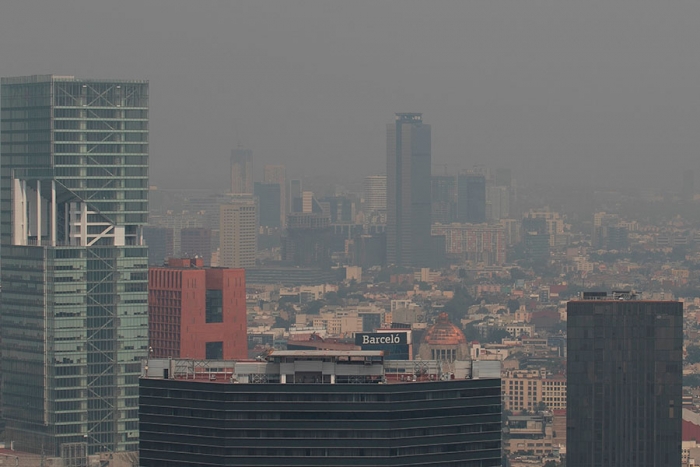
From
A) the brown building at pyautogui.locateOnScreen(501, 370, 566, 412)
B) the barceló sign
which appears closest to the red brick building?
the barceló sign

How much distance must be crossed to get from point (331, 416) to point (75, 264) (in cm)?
4143

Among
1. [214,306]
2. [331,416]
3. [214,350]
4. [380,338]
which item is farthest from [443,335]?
[331,416]

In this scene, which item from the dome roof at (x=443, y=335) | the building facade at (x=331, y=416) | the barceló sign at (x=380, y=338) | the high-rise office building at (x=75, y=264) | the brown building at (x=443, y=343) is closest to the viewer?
the building facade at (x=331, y=416)

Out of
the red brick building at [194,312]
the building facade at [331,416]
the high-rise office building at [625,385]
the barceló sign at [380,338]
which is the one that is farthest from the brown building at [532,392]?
the building facade at [331,416]

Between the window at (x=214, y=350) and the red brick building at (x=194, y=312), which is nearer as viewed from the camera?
the red brick building at (x=194, y=312)

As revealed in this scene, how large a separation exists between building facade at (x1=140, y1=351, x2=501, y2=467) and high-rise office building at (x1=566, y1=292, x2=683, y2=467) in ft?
86.4

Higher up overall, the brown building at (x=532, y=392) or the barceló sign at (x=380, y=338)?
the barceló sign at (x=380, y=338)

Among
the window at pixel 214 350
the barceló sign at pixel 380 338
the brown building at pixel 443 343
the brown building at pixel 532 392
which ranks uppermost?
the barceló sign at pixel 380 338

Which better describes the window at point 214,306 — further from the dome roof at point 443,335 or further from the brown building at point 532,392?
the dome roof at point 443,335

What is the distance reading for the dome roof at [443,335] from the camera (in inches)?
5541

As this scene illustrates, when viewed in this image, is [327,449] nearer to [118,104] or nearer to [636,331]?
[636,331]

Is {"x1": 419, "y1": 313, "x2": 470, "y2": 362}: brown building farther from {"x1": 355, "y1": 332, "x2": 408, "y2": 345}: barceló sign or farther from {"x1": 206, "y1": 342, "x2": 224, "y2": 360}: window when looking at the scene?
{"x1": 355, "y1": 332, "x2": 408, "y2": 345}: barceló sign

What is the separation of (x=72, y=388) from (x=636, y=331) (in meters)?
26.4

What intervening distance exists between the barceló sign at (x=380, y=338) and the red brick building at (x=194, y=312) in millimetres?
6866
